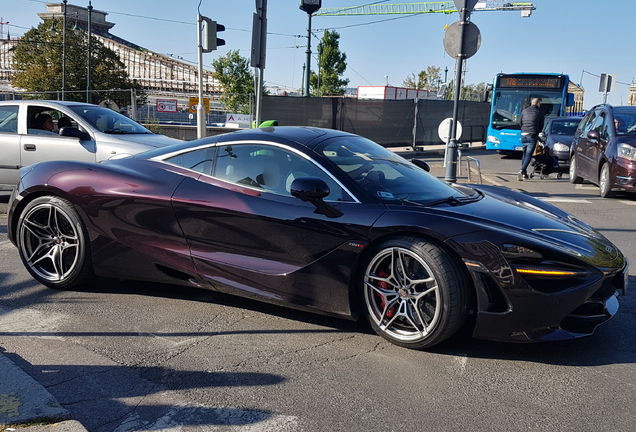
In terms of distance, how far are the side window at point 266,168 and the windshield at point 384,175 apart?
0.53 ft

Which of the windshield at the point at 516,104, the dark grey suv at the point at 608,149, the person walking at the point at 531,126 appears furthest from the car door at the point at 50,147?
the windshield at the point at 516,104

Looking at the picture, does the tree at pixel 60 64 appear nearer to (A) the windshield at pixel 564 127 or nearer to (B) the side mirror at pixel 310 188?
(A) the windshield at pixel 564 127

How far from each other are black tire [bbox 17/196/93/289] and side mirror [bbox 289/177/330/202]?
1880mm

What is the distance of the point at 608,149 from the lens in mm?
10727

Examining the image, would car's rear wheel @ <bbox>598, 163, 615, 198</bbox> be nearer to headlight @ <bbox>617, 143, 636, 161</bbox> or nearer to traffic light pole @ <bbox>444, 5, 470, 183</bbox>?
headlight @ <bbox>617, 143, 636, 161</bbox>

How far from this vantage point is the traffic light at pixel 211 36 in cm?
1205

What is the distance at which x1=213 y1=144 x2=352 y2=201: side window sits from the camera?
13.1 ft

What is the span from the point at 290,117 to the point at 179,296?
17069 mm

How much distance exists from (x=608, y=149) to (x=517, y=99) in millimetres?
10959

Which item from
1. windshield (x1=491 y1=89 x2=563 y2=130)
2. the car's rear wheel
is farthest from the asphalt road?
windshield (x1=491 y1=89 x2=563 y2=130)

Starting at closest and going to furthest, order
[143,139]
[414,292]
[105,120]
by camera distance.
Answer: [414,292], [143,139], [105,120]

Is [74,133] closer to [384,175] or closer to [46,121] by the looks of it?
[46,121]

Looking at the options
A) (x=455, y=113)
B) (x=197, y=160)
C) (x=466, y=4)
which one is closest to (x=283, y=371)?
(x=197, y=160)

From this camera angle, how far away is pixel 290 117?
21.2 metres
